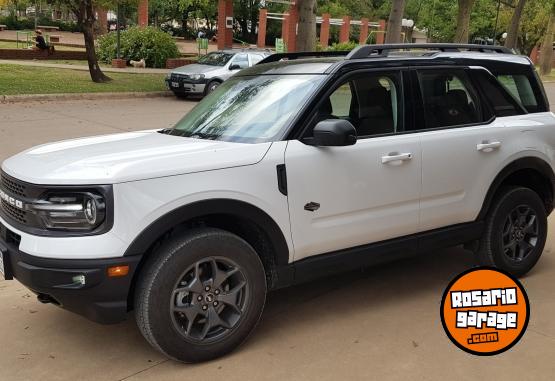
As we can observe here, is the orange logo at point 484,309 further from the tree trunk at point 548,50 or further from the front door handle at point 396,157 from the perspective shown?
the tree trunk at point 548,50

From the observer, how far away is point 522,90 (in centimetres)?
500

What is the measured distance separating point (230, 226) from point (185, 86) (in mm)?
15865

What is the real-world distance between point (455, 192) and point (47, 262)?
281 centimetres

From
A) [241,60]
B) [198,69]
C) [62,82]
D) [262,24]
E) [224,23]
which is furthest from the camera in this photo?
[262,24]

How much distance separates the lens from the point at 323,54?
187 inches

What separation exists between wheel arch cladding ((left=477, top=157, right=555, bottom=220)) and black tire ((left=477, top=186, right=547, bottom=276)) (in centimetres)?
10

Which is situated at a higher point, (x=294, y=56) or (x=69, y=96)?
(x=294, y=56)

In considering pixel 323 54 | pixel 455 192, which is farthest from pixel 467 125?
pixel 323 54

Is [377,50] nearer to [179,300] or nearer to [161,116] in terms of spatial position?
[179,300]

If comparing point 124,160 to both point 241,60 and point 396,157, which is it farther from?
point 241,60

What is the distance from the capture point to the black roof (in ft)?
13.4

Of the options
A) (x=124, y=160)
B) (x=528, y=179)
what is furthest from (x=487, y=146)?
(x=124, y=160)

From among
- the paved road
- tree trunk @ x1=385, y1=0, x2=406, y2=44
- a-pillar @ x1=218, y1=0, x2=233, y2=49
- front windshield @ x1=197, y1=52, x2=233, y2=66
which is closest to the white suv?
the paved road

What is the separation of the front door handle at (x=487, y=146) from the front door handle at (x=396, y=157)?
2.28 ft
